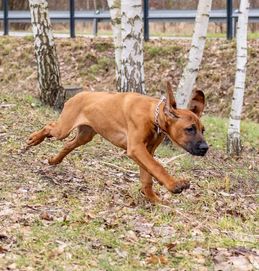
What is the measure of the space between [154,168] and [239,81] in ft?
15.9

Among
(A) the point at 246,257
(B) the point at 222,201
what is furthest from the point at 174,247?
(B) the point at 222,201

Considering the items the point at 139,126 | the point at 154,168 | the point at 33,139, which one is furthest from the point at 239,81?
the point at 154,168

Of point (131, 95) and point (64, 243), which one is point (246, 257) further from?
point (131, 95)

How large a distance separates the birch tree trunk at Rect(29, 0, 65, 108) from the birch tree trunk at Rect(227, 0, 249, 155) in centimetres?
297

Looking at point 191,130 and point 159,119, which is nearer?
point 191,130

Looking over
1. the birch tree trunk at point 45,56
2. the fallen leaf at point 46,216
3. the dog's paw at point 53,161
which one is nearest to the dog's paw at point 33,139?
the dog's paw at point 53,161

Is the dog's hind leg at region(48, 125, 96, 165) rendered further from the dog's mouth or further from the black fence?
the black fence

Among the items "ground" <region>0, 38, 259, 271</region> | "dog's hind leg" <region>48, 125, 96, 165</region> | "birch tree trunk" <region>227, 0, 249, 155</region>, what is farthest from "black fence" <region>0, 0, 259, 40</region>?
"dog's hind leg" <region>48, 125, 96, 165</region>

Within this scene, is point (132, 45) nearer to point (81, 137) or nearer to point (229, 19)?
point (81, 137)

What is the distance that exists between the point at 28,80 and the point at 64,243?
42.9 feet

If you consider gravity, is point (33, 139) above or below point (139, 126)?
below

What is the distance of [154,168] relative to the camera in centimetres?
740

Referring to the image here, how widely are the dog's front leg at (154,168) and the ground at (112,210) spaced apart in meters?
0.31

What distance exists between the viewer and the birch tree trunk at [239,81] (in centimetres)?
1149
